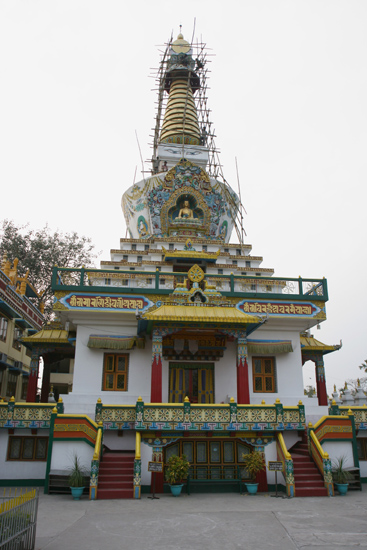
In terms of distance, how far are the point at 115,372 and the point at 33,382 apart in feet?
16.1

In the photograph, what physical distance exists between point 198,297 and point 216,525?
10.2 metres

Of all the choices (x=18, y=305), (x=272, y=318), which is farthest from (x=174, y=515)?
(x=18, y=305)

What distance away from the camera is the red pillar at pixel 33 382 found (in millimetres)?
22094

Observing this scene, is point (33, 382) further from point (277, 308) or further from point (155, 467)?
point (277, 308)

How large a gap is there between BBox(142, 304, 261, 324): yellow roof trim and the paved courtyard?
625 centimetres

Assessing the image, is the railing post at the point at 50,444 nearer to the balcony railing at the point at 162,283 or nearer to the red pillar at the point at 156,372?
the red pillar at the point at 156,372

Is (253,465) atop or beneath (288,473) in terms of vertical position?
atop

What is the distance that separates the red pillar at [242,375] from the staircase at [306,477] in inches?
111

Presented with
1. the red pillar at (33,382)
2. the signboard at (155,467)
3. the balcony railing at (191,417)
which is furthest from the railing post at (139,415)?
the red pillar at (33,382)

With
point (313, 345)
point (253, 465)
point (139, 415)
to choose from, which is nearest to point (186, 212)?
point (313, 345)

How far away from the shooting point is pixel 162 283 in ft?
71.6

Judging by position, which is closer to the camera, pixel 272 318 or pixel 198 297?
pixel 198 297

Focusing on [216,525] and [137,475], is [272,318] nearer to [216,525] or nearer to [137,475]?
[137,475]

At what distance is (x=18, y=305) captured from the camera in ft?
94.0
